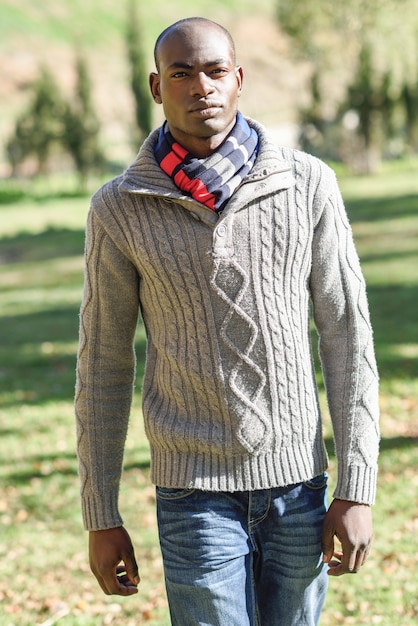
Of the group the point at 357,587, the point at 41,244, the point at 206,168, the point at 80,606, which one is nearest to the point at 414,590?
the point at 357,587

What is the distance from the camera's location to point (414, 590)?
5.02 meters

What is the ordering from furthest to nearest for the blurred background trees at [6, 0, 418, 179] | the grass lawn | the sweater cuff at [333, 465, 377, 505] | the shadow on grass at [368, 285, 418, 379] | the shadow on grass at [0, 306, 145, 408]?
the blurred background trees at [6, 0, 418, 179] < the shadow on grass at [0, 306, 145, 408] < the shadow on grass at [368, 285, 418, 379] < the grass lawn < the sweater cuff at [333, 465, 377, 505]

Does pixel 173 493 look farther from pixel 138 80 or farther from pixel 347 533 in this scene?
pixel 138 80

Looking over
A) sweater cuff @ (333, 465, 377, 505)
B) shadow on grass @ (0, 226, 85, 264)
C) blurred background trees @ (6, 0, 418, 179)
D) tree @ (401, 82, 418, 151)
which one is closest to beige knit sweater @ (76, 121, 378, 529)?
sweater cuff @ (333, 465, 377, 505)

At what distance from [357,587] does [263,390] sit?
115 inches

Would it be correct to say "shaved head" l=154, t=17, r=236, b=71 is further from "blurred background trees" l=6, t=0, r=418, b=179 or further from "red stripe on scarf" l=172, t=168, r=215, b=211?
"blurred background trees" l=6, t=0, r=418, b=179

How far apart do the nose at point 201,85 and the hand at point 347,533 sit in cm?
114

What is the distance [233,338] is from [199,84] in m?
0.66

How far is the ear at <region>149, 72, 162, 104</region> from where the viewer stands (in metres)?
2.68

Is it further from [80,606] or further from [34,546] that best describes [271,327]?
[34,546]

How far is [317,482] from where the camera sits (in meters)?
2.71

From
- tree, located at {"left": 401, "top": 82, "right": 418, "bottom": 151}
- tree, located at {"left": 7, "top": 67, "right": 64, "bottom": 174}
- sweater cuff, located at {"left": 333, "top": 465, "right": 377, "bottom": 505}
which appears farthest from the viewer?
tree, located at {"left": 7, "top": 67, "right": 64, "bottom": 174}

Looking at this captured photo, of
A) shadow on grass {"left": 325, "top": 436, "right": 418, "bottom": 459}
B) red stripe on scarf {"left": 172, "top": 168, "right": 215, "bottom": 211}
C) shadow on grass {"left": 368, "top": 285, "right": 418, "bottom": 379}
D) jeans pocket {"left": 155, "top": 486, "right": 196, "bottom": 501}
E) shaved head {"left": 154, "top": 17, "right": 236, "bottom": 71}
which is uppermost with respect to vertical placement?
shaved head {"left": 154, "top": 17, "right": 236, "bottom": 71}

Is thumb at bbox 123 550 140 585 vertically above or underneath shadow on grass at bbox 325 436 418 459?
above
